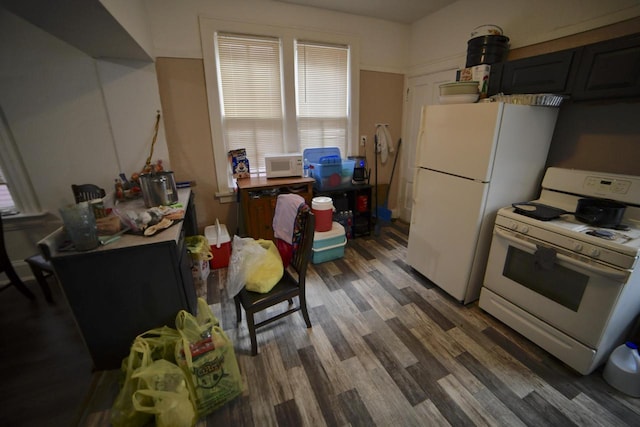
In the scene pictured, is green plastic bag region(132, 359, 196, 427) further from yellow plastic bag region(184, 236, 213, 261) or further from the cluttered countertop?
yellow plastic bag region(184, 236, 213, 261)

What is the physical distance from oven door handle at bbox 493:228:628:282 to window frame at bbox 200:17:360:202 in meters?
2.31

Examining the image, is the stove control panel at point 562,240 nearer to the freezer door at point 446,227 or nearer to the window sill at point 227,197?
the freezer door at point 446,227

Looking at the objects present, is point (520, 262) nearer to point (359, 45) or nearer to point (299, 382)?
point (299, 382)

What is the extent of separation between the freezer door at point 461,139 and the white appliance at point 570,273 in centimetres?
41

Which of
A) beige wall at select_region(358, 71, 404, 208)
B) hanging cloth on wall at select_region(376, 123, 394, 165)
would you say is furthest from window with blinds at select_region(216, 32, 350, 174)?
hanging cloth on wall at select_region(376, 123, 394, 165)

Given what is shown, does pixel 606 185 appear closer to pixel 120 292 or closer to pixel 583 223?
pixel 583 223

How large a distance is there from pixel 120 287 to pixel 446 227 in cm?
233

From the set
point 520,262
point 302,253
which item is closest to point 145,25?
point 302,253

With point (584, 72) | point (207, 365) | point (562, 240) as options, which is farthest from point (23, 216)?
point (584, 72)

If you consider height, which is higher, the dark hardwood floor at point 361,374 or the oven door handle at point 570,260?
the oven door handle at point 570,260

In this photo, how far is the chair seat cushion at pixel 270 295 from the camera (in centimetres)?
160

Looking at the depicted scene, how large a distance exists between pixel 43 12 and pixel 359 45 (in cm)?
291

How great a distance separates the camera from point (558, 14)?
2.02m

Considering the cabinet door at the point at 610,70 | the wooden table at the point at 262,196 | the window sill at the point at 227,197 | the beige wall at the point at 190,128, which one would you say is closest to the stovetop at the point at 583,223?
the cabinet door at the point at 610,70
